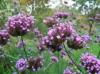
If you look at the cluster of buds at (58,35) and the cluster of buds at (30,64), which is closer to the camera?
the cluster of buds at (58,35)

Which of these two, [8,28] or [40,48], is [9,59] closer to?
[40,48]

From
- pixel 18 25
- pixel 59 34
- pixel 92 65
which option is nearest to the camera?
pixel 92 65

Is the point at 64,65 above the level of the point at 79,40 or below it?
below

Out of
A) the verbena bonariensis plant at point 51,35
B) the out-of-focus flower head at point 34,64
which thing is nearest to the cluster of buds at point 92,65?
the verbena bonariensis plant at point 51,35

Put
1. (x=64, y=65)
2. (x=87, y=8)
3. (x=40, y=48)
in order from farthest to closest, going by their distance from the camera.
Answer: (x=87, y=8)
(x=64, y=65)
(x=40, y=48)

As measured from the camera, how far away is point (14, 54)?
472cm

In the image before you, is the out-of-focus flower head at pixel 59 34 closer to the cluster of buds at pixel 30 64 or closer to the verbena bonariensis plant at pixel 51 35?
the verbena bonariensis plant at pixel 51 35

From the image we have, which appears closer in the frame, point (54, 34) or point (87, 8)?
point (54, 34)

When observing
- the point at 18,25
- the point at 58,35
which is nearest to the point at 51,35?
the point at 58,35

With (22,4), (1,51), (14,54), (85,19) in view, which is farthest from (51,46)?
(85,19)

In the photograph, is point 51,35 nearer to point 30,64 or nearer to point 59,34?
point 59,34

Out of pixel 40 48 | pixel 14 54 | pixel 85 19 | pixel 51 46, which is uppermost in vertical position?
pixel 51 46

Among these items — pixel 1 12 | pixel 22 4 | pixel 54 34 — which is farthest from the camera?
pixel 22 4

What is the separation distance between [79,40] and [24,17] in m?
0.51
